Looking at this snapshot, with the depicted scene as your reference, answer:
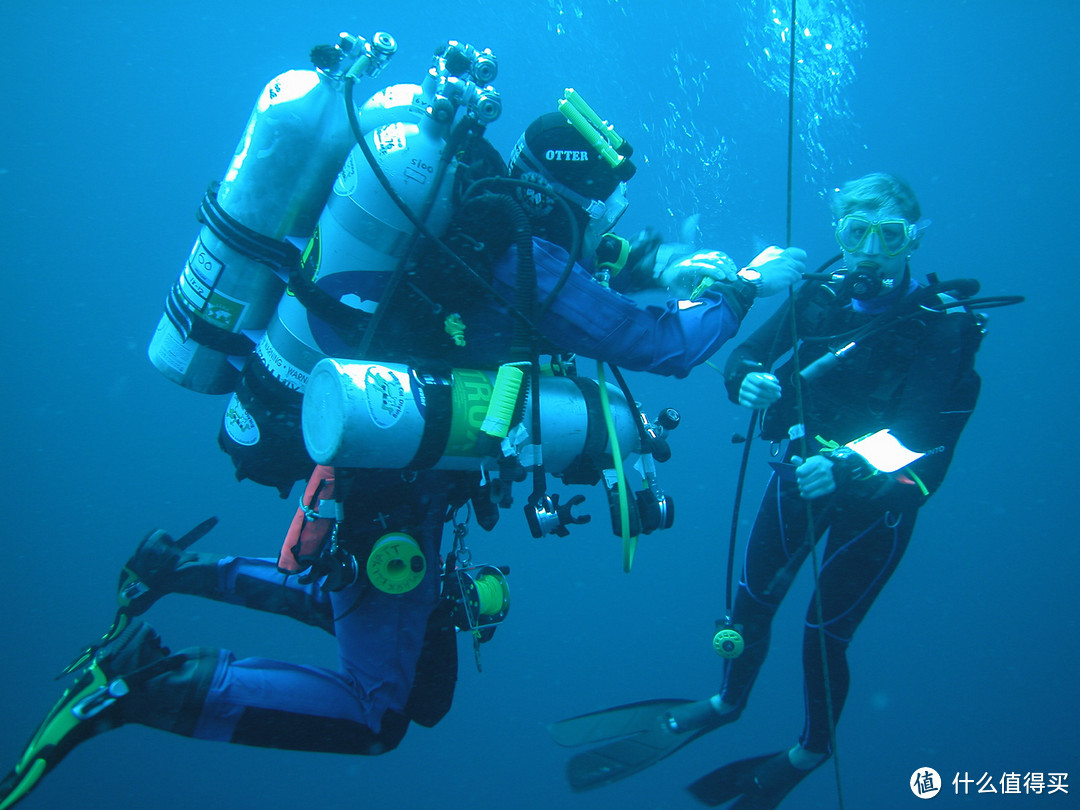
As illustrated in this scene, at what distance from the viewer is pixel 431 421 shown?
1.85m

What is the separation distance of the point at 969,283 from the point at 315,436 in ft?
10.2

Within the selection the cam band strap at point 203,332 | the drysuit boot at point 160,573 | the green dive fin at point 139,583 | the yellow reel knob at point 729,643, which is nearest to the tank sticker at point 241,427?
the cam band strap at point 203,332

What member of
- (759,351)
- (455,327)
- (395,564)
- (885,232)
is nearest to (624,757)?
(395,564)

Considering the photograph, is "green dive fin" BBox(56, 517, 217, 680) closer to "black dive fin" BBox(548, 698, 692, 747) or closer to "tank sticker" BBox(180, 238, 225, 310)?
"tank sticker" BBox(180, 238, 225, 310)

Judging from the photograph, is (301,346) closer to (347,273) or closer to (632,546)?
(347,273)

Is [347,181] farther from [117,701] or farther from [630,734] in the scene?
[630,734]

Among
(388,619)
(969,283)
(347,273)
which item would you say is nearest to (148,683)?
(388,619)

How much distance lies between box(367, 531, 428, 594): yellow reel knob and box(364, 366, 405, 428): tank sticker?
644 mm

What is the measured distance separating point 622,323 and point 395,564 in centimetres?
129

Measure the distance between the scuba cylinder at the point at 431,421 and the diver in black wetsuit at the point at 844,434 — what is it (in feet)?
3.58

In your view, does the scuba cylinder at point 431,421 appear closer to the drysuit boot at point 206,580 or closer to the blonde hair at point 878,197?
the drysuit boot at point 206,580

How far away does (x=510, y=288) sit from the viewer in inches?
76.8

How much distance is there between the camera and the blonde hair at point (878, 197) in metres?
2.96

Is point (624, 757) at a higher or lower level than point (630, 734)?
lower
